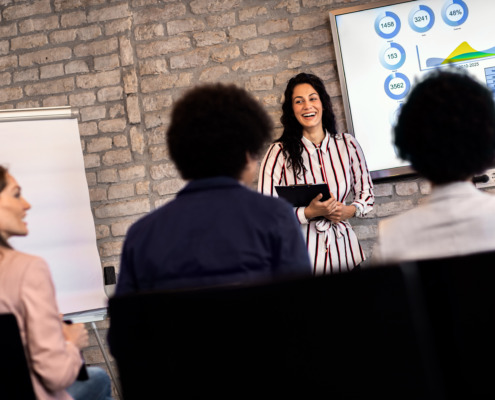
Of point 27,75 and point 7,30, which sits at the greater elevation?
point 7,30

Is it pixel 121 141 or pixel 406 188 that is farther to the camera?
pixel 121 141

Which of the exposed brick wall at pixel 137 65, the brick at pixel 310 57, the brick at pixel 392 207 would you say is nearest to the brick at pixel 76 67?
the exposed brick wall at pixel 137 65

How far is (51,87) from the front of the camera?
4059 millimetres

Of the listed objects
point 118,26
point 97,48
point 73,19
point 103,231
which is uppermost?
point 73,19

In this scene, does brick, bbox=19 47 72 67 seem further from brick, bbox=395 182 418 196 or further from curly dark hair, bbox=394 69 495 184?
curly dark hair, bbox=394 69 495 184

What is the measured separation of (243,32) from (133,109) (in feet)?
2.75

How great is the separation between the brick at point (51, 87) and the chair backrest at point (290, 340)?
11.3ft

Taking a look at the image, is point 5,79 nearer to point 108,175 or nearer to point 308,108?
point 108,175

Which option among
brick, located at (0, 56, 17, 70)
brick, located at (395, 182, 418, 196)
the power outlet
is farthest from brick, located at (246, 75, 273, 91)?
brick, located at (0, 56, 17, 70)

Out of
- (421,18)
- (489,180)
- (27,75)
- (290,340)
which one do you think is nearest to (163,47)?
(27,75)

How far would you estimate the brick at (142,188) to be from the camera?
12.9ft

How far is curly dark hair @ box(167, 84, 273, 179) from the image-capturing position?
142cm

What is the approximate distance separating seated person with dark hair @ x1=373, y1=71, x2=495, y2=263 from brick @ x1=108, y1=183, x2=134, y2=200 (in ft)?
9.33

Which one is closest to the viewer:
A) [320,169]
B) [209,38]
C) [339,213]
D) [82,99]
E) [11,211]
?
[11,211]
